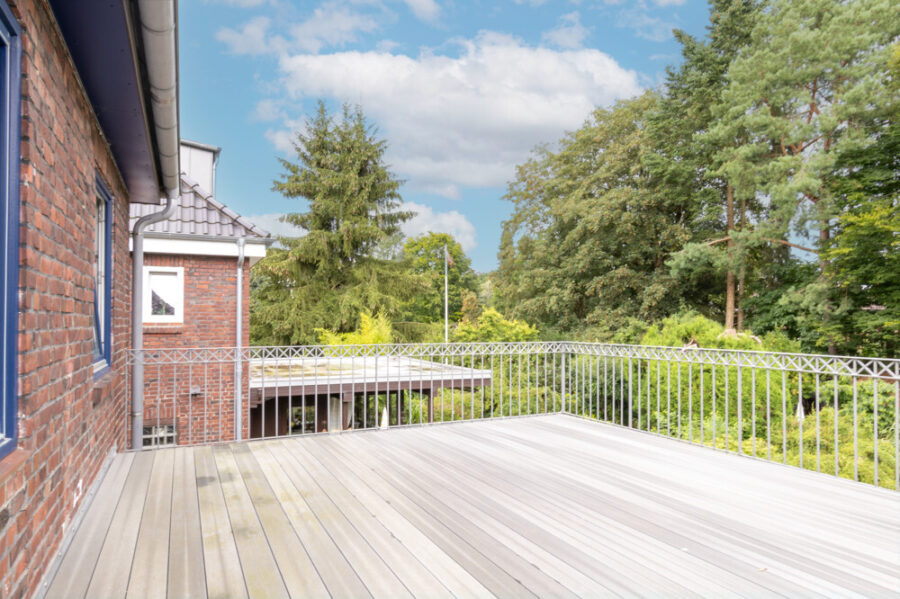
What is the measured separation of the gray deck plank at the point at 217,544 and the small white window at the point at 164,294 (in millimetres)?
5417

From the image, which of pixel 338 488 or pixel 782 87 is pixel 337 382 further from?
pixel 782 87

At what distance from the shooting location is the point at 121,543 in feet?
9.16

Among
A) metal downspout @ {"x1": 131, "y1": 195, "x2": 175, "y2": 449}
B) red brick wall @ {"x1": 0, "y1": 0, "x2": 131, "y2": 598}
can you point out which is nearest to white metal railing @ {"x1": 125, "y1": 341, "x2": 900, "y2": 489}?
metal downspout @ {"x1": 131, "y1": 195, "x2": 175, "y2": 449}

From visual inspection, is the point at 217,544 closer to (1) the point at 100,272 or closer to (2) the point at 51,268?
(2) the point at 51,268

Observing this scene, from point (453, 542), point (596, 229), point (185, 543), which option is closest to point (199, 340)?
point (185, 543)

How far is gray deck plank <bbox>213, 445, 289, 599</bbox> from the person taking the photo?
2324mm

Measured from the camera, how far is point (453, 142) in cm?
5444

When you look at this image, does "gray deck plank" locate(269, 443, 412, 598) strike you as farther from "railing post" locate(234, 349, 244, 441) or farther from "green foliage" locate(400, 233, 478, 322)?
"green foliage" locate(400, 233, 478, 322)

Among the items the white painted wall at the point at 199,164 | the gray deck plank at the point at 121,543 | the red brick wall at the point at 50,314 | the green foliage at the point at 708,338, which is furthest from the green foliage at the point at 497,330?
the red brick wall at the point at 50,314

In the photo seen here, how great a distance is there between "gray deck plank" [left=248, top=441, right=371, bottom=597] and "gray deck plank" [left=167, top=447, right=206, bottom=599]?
19.2 inches

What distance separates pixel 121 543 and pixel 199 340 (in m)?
6.63

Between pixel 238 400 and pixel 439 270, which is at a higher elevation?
pixel 439 270

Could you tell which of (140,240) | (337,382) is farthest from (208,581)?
(337,382)

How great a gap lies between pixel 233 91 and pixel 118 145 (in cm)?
4425
